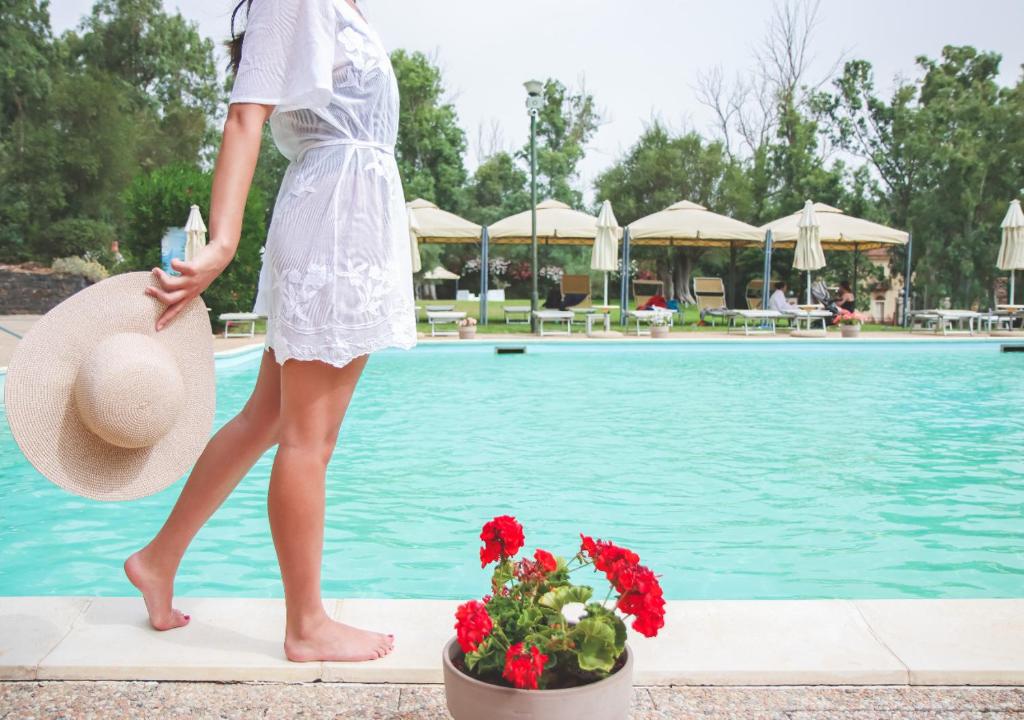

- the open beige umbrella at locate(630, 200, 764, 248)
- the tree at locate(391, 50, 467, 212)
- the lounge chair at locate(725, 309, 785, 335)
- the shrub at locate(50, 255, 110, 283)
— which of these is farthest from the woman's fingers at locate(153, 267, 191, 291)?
the tree at locate(391, 50, 467, 212)

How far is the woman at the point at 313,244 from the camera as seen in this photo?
62.7 inches

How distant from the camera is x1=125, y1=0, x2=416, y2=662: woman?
5.22 feet

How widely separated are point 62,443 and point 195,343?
32 centimetres

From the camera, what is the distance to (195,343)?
1.79 meters

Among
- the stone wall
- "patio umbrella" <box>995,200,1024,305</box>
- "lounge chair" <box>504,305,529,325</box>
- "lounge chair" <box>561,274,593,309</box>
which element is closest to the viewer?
"patio umbrella" <box>995,200,1024,305</box>

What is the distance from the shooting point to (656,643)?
5.91 feet

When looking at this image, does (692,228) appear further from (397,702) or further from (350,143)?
(397,702)

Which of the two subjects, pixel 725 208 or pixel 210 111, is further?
pixel 210 111

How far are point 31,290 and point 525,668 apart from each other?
20.1m

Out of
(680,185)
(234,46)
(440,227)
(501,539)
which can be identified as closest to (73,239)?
(440,227)

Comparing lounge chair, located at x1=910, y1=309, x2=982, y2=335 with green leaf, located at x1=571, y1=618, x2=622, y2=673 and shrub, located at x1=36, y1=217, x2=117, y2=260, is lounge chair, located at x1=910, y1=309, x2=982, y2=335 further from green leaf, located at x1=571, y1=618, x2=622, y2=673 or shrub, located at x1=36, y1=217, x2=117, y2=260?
shrub, located at x1=36, y1=217, x2=117, y2=260

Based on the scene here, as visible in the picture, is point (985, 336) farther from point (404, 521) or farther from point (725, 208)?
point (725, 208)

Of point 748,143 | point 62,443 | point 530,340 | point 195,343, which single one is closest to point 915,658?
point 195,343

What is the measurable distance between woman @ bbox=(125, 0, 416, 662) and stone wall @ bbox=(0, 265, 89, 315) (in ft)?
60.6
